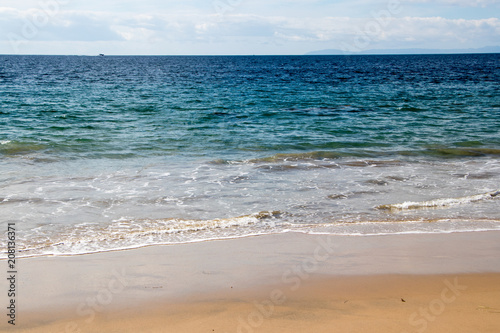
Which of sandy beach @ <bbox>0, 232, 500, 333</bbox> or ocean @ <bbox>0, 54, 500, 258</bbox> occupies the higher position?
ocean @ <bbox>0, 54, 500, 258</bbox>

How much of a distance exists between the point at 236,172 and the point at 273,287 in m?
6.42

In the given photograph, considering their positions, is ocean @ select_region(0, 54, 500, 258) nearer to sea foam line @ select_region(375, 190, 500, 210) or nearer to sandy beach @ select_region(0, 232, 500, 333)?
sea foam line @ select_region(375, 190, 500, 210)

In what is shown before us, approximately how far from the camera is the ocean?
7.52 meters

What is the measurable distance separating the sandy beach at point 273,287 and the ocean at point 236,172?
0.64m

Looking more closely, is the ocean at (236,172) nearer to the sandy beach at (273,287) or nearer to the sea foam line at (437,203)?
the sea foam line at (437,203)

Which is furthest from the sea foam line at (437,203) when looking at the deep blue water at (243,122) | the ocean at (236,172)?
the deep blue water at (243,122)

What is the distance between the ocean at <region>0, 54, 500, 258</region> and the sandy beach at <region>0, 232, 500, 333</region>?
64cm

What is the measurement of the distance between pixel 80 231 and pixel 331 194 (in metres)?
5.19

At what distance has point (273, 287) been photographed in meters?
5.21

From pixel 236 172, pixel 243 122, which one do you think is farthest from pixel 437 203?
pixel 243 122

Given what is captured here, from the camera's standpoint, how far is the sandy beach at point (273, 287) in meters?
4.40

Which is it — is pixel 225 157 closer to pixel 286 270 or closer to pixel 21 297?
pixel 286 270

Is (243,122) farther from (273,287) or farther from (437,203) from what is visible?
(273,287)

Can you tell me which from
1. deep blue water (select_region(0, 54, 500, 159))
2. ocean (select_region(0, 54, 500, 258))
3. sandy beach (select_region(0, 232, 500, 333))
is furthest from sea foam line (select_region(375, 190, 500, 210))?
deep blue water (select_region(0, 54, 500, 159))
